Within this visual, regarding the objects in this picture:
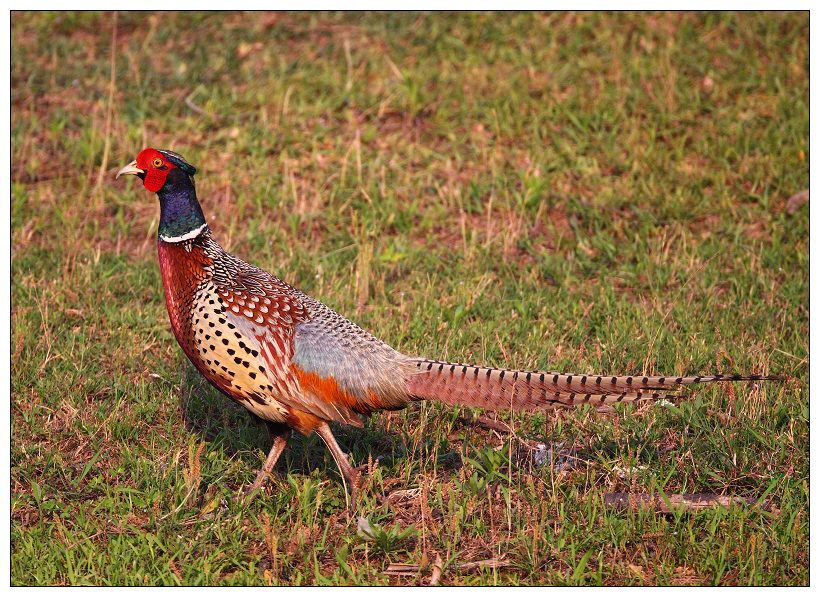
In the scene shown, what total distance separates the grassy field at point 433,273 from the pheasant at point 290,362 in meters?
0.40

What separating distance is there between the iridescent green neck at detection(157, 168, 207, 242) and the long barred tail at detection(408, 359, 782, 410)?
4.05ft

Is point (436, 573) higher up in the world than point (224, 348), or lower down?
lower down

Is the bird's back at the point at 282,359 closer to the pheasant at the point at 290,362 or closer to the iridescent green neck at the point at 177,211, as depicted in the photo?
the pheasant at the point at 290,362

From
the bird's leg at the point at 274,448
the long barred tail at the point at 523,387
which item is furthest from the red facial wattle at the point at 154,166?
the long barred tail at the point at 523,387

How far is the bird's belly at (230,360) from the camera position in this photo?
4.67m

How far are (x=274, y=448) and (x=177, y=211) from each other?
118 cm

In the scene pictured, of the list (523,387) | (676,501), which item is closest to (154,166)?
(523,387)

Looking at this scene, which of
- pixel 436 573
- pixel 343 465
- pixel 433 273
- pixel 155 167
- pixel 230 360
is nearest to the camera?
pixel 436 573

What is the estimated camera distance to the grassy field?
4594mm

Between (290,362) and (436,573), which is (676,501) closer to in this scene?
(436,573)

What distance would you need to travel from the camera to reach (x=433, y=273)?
281 inches

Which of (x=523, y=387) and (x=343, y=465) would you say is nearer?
(x=523, y=387)

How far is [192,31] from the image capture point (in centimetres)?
984

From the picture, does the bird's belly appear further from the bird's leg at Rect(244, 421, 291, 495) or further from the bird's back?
the bird's leg at Rect(244, 421, 291, 495)
